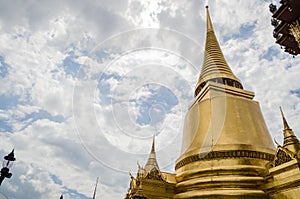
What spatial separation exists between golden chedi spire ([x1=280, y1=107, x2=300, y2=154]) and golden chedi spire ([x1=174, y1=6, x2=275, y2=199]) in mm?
2082

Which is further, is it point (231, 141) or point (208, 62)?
point (208, 62)

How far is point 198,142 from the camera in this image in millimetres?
15938

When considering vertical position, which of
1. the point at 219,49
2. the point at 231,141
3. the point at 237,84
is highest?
the point at 219,49

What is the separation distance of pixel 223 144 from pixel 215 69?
27.6 ft

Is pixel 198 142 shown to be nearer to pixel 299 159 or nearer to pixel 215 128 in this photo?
pixel 215 128

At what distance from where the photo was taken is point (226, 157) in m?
13.9

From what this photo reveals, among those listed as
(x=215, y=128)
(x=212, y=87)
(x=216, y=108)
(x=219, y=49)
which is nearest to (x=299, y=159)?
(x=215, y=128)

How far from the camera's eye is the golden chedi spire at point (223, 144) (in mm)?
12117

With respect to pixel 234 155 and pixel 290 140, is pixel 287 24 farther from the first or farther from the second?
pixel 234 155

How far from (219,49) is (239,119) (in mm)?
9734

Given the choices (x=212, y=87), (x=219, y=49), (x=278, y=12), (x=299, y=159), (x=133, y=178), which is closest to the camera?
(x=278, y=12)

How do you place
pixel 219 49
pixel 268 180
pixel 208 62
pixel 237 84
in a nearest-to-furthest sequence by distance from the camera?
1. pixel 268 180
2. pixel 237 84
3. pixel 208 62
4. pixel 219 49

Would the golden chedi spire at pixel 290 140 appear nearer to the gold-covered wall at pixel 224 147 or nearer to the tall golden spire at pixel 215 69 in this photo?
the gold-covered wall at pixel 224 147

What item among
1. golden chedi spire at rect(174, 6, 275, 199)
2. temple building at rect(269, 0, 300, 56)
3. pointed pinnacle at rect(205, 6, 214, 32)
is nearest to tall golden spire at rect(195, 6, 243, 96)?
golden chedi spire at rect(174, 6, 275, 199)
